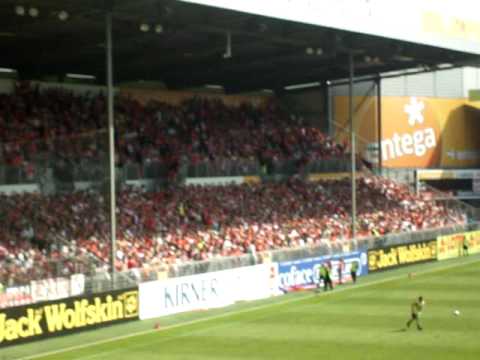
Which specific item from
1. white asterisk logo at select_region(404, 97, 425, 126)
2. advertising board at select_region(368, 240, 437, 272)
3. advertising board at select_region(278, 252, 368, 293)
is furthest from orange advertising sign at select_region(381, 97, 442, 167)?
advertising board at select_region(278, 252, 368, 293)

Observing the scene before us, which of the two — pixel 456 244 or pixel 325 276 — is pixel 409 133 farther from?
pixel 325 276

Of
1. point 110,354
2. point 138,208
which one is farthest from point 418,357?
point 138,208

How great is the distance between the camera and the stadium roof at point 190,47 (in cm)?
3117

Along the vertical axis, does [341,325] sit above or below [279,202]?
below

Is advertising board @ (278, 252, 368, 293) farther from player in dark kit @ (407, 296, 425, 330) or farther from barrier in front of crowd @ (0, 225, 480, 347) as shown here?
player in dark kit @ (407, 296, 425, 330)

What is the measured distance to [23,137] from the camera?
34812mm

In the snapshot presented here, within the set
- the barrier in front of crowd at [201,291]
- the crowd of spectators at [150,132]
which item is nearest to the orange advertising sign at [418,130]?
the crowd of spectators at [150,132]

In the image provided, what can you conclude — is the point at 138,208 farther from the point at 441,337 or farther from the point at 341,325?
the point at 441,337

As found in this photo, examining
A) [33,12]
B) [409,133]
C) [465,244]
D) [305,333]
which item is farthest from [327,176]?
[305,333]

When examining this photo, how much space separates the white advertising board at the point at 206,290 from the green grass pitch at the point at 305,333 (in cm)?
56

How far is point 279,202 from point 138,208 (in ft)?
32.5

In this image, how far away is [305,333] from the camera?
24938mm

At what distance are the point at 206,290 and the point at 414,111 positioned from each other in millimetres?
33057

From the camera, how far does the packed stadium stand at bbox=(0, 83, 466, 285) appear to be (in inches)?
1199
